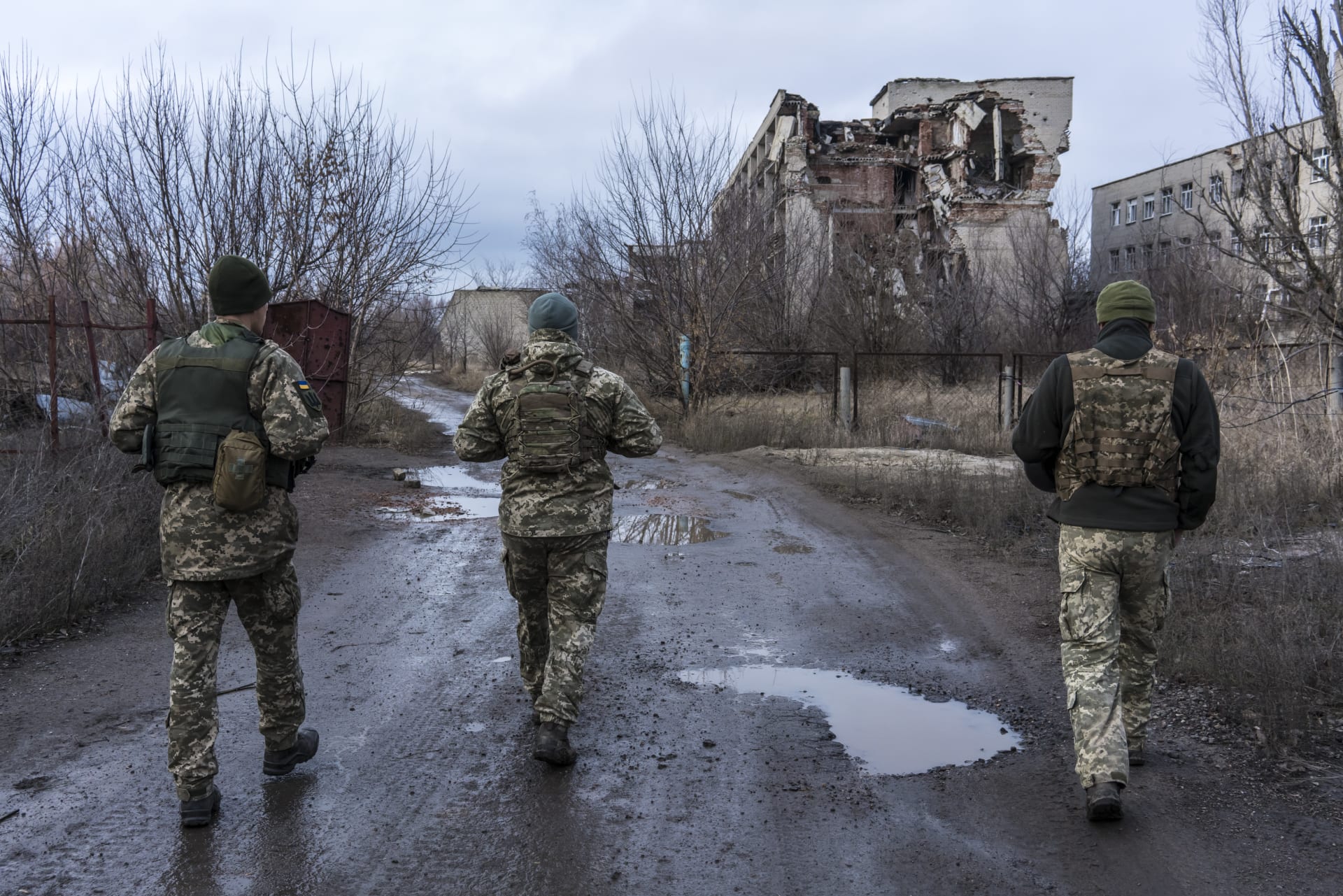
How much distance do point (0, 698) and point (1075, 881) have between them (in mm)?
4560

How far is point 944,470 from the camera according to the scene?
11.6 metres

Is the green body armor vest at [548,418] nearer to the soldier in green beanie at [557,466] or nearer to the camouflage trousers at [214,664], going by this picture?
the soldier in green beanie at [557,466]

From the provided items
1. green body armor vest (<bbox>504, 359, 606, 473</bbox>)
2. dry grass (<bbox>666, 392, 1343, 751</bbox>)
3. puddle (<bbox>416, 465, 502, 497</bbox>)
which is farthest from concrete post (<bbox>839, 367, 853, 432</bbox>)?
green body armor vest (<bbox>504, 359, 606, 473</bbox>)

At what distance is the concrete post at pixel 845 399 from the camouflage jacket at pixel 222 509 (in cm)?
1504

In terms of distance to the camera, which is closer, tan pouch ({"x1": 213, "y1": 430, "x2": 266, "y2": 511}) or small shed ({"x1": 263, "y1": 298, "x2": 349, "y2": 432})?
tan pouch ({"x1": 213, "y1": 430, "x2": 266, "y2": 511})

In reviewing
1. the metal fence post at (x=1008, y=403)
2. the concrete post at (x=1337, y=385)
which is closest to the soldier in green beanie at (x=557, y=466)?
the concrete post at (x=1337, y=385)

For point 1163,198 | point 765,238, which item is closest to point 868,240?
point 765,238

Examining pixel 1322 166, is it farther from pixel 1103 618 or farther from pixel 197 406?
pixel 197 406

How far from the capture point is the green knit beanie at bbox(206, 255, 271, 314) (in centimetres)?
358

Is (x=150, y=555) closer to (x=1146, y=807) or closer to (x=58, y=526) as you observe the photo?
(x=58, y=526)

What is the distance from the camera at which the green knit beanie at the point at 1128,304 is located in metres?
3.68

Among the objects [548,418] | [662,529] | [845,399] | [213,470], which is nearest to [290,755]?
[213,470]

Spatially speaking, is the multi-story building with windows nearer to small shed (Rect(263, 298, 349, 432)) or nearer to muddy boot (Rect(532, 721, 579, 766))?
muddy boot (Rect(532, 721, 579, 766))

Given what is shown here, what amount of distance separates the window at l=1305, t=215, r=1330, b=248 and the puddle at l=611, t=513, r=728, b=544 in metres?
6.87
